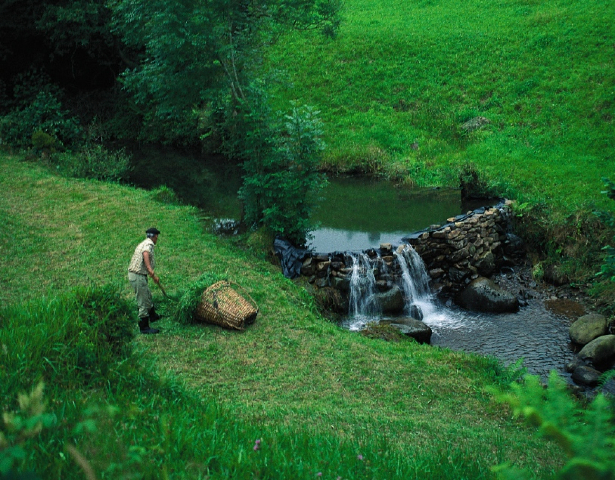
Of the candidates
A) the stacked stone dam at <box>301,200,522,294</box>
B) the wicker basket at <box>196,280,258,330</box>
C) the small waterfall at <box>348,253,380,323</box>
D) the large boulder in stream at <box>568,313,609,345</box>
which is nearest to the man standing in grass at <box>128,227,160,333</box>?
the wicker basket at <box>196,280,258,330</box>

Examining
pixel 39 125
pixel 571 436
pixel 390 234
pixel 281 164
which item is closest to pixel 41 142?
pixel 39 125

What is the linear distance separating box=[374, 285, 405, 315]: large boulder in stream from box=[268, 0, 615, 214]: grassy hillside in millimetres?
6026

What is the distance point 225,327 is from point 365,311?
186 inches

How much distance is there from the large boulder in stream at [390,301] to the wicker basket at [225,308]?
4.35m

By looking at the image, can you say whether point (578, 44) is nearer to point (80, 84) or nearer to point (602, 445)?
point (80, 84)

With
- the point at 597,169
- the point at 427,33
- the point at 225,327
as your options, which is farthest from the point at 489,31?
the point at 225,327

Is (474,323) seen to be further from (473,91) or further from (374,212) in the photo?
(473,91)

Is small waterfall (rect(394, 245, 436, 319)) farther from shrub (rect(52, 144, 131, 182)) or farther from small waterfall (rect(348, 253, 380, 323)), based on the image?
shrub (rect(52, 144, 131, 182))

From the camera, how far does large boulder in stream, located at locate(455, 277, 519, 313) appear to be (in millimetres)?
14133

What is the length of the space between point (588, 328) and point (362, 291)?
5.02m

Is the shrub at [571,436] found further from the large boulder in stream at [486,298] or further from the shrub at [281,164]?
the shrub at [281,164]

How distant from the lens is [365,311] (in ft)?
47.7

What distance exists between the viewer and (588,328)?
12.5 metres

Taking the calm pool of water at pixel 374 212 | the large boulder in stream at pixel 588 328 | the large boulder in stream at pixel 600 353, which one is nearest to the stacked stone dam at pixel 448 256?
the calm pool of water at pixel 374 212
